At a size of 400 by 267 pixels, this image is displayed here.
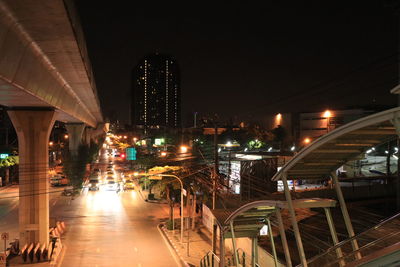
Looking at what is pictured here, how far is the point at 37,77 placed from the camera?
48.1ft

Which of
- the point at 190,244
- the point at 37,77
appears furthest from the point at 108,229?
the point at 37,77

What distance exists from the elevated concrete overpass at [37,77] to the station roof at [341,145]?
5869 millimetres

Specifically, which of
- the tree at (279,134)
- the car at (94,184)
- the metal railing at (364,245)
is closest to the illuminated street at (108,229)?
the car at (94,184)

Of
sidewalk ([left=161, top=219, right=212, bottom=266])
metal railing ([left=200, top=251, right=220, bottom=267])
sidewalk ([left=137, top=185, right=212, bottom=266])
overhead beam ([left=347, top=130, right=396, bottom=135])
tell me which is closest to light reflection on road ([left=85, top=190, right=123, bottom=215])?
sidewalk ([left=137, top=185, right=212, bottom=266])

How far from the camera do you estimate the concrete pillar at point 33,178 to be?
71.1 feet

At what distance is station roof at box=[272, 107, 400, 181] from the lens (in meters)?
5.64

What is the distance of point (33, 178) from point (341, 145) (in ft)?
61.0

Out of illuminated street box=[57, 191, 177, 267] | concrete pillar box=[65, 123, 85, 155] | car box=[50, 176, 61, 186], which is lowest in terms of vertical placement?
illuminated street box=[57, 191, 177, 267]

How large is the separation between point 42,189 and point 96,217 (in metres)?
12.2

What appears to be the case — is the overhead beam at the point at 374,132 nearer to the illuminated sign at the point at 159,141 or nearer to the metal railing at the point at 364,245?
the metal railing at the point at 364,245

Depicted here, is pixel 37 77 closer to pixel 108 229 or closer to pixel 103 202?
pixel 108 229

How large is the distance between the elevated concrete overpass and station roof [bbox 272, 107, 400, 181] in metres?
5.87

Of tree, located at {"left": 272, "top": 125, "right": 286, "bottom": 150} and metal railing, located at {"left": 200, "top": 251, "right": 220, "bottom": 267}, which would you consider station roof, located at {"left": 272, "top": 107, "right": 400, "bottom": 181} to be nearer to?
metal railing, located at {"left": 200, "top": 251, "right": 220, "bottom": 267}

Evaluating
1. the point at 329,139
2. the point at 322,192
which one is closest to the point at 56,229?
the point at 322,192
